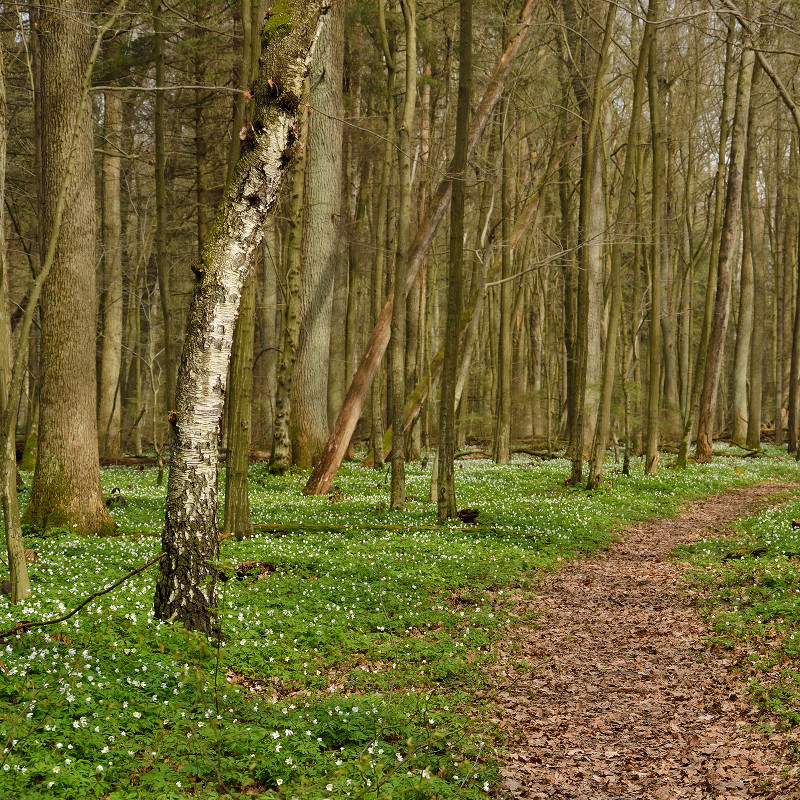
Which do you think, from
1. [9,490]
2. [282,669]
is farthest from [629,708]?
[9,490]

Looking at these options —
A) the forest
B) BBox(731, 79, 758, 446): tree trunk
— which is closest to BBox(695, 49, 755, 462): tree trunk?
the forest

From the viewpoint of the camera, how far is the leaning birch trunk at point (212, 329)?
652 centimetres

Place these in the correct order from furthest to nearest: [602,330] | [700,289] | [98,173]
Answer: [700,289], [98,173], [602,330]

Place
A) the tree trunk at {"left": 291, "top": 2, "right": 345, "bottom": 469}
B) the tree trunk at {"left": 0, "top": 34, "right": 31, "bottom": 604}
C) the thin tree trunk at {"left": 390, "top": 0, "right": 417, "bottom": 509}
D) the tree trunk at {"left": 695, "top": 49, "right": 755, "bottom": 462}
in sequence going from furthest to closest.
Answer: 1. the tree trunk at {"left": 695, "top": 49, "right": 755, "bottom": 462}
2. the tree trunk at {"left": 291, "top": 2, "right": 345, "bottom": 469}
3. the thin tree trunk at {"left": 390, "top": 0, "right": 417, "bottom": 509}
4. the tree trunk at {"left": 0, "top": 34, "right": 31, "bottom": 604}

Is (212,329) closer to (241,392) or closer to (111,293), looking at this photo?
(241,392)

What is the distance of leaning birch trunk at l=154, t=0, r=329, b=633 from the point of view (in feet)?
21.4

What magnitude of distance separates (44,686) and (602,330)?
2118 centimetres

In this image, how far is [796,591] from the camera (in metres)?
8.70

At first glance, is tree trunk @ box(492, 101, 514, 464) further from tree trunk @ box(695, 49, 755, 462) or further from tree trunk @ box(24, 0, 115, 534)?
tree trunk @ box(24, 0, 115, 534)

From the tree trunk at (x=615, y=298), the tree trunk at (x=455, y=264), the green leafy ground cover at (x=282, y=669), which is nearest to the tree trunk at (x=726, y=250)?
the tree trunk at (x=615, y=298)

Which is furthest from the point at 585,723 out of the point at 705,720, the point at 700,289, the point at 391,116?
the point at 700,289

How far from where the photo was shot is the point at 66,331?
34.4ft

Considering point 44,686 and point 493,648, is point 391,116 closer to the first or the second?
point 493,648

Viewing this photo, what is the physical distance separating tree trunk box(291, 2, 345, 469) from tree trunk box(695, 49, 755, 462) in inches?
467
